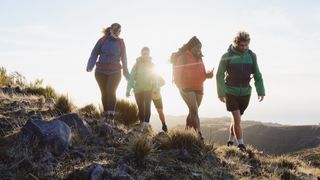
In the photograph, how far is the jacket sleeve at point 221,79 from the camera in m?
9.72

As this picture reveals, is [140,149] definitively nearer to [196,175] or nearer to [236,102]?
[196,175]

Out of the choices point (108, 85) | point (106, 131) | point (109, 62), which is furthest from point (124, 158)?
point (109, 62)

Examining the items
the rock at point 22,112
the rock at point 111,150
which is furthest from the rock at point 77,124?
the rock at point 22,112

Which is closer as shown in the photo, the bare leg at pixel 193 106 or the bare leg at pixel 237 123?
the bare leg at pixel 237 123

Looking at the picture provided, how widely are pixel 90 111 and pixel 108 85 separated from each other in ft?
7.87

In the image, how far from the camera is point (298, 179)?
7840mm

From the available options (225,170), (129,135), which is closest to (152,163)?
(225,170)

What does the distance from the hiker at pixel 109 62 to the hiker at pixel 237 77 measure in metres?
2.13

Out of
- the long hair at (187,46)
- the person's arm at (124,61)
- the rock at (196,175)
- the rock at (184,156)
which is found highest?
the long hair at (187,46)

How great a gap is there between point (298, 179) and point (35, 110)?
206 inches

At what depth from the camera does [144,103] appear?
11820 millimetres

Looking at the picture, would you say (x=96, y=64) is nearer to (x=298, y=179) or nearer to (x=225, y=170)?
(x=225, y=170)

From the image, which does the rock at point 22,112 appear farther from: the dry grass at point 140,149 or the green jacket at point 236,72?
the green jacket at point 236,72

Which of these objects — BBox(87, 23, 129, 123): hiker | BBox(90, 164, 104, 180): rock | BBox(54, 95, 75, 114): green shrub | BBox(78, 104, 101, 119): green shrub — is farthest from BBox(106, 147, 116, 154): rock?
BBox(54, 95, 75, 114): green shrub
